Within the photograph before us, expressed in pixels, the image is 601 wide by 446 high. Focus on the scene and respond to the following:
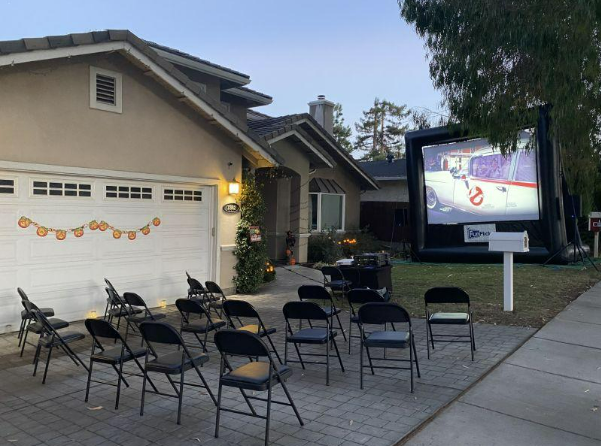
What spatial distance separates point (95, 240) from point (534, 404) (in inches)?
260

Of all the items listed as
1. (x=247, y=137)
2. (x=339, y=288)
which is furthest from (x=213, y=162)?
(x=339, y=288)

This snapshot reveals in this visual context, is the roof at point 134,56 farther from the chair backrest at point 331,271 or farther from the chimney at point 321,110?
the chimney at point 321,110

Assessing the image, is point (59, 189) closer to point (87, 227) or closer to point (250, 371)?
point (87, 227)

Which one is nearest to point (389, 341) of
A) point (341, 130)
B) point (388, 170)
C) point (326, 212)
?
point (326, 212)

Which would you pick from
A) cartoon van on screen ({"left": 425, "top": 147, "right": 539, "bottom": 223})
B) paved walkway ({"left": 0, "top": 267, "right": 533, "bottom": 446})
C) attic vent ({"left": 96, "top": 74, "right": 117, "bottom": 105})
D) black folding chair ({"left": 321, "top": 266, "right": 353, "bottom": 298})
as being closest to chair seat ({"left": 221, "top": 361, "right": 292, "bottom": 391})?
paved walkway ({"left": 0, "top": 267, "right": 533, "bottom": 446})

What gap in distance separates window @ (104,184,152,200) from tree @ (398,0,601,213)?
531 centimetres

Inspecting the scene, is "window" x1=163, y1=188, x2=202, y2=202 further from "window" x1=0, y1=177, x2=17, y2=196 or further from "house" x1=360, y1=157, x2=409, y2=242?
"house" x1=360, y1=157, x2=409, y2=242

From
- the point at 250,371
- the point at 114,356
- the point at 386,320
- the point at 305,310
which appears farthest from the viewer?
the point at 305,310

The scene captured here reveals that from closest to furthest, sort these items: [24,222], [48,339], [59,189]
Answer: [48,339] → [24,222] → [59,189]

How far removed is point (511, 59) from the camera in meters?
7.30

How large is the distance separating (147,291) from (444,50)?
645 cm

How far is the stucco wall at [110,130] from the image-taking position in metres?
6.92

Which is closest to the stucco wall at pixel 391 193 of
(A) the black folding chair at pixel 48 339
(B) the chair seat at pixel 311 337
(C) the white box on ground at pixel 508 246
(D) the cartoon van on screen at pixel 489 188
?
(D) the cartoon van on screen at pixel 489 188

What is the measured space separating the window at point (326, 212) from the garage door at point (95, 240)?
7223 millimetres
